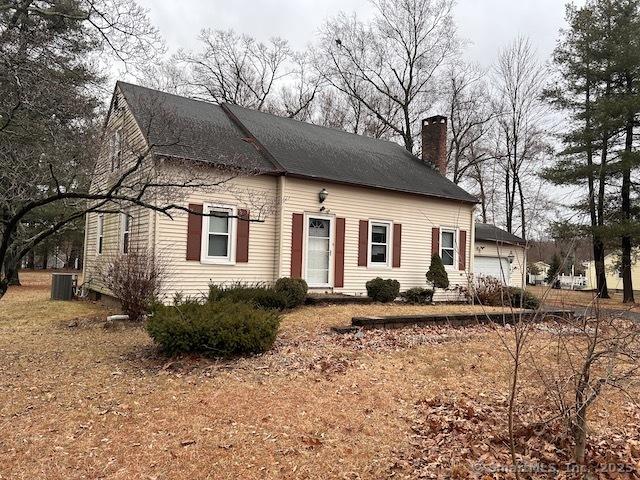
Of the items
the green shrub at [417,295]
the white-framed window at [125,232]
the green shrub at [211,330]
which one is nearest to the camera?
the green shrub at [211,330]

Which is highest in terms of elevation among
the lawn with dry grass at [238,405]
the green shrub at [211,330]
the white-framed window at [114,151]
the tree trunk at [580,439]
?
the white-framed window at [114,151]

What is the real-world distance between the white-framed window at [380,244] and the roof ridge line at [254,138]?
345 cm

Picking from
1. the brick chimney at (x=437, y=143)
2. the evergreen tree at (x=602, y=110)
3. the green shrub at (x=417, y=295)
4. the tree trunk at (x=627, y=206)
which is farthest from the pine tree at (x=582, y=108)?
the green shrub at (x=417, y=295)

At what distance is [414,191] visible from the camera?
14.3m

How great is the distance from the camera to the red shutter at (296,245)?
12070mm

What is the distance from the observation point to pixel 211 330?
619cm

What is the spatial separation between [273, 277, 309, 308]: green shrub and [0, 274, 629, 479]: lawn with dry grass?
9.54 ft

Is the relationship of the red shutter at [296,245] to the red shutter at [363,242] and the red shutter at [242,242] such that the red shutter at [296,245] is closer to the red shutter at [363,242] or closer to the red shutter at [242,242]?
the red shutter at [242,242]

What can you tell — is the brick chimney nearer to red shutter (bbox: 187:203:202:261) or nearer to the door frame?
the door frame

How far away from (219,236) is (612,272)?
39.2ft

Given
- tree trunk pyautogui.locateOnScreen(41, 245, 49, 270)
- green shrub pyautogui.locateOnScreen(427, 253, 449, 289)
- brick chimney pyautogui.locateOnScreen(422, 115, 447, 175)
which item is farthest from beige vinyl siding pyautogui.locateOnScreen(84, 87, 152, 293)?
tree trunk pyautogui.locateOnScreen(41, 245, 49, 270)

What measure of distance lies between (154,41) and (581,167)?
18315 mm

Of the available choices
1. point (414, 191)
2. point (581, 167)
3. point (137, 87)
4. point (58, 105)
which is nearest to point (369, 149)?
point (414, 191)

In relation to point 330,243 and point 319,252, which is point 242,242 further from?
point 330,243
